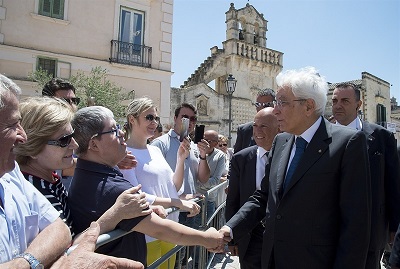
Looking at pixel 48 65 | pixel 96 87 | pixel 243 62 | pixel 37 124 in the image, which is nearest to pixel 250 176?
pixel 37 124

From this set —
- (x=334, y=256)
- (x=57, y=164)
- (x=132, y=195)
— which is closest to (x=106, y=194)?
(x=132, y=195)

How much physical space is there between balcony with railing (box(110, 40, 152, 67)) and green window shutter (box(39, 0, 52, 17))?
8.81 ft

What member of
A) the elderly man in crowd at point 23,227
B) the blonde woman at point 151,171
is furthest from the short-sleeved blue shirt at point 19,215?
the blonde woman at point 151,171

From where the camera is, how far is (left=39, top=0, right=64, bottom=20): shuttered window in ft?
42.1

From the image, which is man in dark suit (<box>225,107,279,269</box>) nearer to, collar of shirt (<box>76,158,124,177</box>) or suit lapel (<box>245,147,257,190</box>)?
suit lapel (<box>245,147,257,190</box>)

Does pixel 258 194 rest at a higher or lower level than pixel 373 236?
higher

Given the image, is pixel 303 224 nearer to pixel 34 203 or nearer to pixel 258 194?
pixel 258 194

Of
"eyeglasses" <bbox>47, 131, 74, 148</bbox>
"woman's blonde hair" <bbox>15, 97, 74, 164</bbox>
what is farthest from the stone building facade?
"eyeglasses" <bbox>47, 131, 74, 148</bbox>

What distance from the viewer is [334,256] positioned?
2219 millimetres

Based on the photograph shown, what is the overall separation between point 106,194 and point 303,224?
4.42ft

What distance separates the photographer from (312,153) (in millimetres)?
2318

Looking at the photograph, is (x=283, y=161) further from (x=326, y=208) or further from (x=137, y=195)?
(x=137, y=195)

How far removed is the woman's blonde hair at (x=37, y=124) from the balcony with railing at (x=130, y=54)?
40.9ft

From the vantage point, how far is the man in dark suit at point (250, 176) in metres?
3.23
